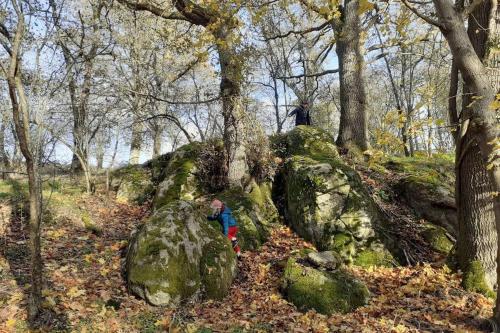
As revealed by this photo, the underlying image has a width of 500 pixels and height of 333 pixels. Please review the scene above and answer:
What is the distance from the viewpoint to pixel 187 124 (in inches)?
951

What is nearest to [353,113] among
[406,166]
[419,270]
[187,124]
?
[406,166]

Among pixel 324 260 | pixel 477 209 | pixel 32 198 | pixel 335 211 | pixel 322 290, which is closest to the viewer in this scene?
pixel 32 198

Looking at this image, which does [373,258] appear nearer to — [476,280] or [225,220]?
[476,280]

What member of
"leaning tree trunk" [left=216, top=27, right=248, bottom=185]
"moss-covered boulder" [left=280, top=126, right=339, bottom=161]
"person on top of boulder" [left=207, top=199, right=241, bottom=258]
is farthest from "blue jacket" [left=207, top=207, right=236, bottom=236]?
"moss-covered boulder" [left=280, top=126, right=339, bottom=161]

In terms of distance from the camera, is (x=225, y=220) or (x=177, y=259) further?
(x=225, y=220)

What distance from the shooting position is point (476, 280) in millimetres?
6336

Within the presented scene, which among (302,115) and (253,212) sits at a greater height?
(302,115)

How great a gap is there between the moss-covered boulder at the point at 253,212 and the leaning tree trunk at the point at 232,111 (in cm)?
60

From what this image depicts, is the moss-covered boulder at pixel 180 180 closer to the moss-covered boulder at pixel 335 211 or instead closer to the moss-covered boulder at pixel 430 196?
the moss-covered boulder at pixel 335 211

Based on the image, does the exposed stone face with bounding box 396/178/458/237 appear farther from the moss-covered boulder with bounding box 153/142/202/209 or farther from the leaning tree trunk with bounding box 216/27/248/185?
the moss-covered boulder with bounding box 153/142/202/209

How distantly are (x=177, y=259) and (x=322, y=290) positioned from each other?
8.25ft

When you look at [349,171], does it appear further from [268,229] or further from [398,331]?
[398,331]

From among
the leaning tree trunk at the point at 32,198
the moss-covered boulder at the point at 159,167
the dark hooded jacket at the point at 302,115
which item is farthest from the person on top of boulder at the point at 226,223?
the dark hooded jacket at the point at 302,115

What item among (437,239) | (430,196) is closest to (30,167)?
(437,239)
